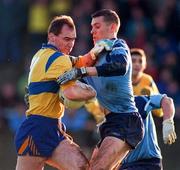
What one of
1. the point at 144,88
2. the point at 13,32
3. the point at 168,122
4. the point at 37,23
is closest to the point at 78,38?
the point at 37,23

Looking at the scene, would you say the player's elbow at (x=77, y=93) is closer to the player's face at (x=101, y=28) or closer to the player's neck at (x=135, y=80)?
the player's face at (x=101, y=28)

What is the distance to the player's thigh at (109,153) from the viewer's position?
8.91m

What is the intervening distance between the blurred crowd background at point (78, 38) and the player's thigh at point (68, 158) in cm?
560

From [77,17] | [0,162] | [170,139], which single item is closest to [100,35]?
[170,139]

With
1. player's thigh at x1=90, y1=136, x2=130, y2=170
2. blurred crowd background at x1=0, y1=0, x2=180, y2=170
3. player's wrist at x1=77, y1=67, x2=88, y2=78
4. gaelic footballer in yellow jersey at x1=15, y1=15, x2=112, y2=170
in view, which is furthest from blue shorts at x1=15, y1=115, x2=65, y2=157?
blurred crowd background at x1=0, y1=0, x2=180, y2=170

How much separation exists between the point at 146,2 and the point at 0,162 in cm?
458

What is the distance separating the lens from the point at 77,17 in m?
16.7

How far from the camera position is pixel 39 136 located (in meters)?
9.01

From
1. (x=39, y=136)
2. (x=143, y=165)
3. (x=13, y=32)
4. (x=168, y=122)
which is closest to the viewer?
(x=39, y=136)

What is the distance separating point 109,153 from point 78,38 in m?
7.78

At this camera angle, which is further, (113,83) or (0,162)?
(0,162)

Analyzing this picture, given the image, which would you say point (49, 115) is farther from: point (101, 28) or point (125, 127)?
point (101, 28)

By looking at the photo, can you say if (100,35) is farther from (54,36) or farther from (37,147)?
(37,147)

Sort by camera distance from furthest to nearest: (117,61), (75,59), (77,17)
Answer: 1. (77,17)
2. (75,59)
3. (117,61)
